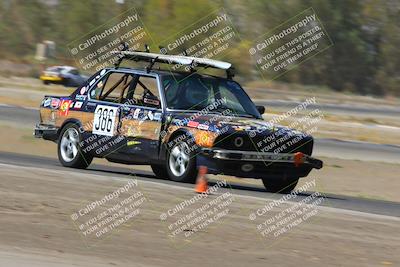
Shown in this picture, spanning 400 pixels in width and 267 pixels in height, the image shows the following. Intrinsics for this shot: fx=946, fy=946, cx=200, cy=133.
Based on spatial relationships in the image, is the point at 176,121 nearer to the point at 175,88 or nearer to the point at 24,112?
the point at 175,88

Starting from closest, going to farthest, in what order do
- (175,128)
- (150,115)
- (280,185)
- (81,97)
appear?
(175,128), (150,115), (280,185), (81,97)

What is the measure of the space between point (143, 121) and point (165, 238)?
540 cm

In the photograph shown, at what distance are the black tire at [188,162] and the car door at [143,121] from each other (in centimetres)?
31

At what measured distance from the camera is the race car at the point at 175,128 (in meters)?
13.1

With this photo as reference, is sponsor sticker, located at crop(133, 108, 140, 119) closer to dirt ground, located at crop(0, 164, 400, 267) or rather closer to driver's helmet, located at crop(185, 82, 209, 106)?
driver's helmet, located at crop(185, 82, 209, 106)

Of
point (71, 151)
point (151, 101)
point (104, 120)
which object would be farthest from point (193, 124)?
point (71, 151)

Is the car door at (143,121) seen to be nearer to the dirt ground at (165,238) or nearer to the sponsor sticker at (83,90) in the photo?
the sponsor sticker at (83,90)

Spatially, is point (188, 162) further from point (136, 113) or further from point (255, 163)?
point (136, 113)

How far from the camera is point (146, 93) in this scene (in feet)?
46.6

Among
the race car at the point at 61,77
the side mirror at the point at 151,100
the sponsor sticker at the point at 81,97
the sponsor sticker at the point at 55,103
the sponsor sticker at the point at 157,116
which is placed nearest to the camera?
the sponsor sticker at the point at 157,116

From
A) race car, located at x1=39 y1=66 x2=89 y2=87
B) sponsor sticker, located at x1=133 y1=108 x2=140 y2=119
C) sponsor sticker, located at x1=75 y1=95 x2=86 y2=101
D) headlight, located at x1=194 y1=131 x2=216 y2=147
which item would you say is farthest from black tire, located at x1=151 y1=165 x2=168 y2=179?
race car, located at x1=39 y1=66 x2=89 y2=87

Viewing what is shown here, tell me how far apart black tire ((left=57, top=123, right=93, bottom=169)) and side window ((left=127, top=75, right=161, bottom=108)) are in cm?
108

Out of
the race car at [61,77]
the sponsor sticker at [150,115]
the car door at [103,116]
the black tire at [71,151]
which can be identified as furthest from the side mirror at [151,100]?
the race car at [61,77]

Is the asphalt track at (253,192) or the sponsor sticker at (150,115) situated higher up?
the sponsor sticker at (150,115)
